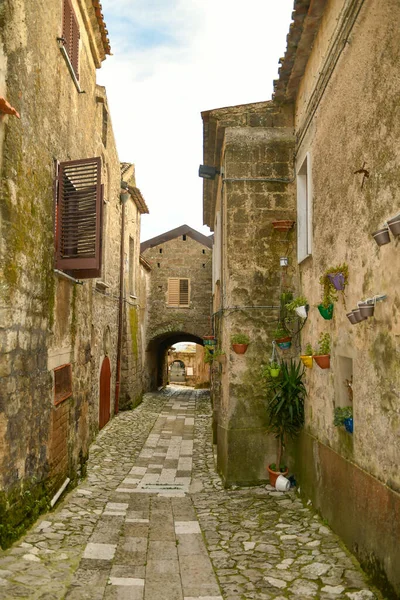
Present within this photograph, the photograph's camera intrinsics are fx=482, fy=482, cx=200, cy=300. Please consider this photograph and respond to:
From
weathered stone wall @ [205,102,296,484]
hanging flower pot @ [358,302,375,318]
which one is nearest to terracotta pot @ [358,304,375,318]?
hanging flower pot @ [358,302,375,318]

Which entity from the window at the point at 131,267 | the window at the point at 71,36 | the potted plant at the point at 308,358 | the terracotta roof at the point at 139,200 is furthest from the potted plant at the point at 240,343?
the window at the point at 131,267

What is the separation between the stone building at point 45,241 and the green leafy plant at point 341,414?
128 inches

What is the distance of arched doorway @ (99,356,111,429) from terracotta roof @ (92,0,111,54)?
7.65m

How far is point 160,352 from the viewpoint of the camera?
24984 millimetres

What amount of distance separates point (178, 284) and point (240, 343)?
13.8 metres

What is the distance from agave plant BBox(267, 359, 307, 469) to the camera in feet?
22.1

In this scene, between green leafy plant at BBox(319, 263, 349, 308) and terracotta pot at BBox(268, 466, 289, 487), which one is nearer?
green leafy plant at BBox(319, 263, 349, 308)

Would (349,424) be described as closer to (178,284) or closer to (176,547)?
(176,547)

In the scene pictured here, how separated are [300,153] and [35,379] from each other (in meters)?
4.91

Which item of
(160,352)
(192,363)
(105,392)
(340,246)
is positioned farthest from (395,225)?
(192,363)

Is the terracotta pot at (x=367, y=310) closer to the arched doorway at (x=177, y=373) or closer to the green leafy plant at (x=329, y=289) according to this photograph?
the green leafy plant at (x=329, y=289)

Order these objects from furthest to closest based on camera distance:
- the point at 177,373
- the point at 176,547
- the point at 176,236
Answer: the point at 177,373 → the point at 176,236 → the point at 176,547

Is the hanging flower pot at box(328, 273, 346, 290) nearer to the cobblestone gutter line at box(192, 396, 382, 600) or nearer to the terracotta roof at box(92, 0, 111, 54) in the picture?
the cobblestone gutter line at box(192, 396, 382, 600)

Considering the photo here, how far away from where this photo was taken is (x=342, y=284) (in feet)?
15.9
